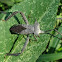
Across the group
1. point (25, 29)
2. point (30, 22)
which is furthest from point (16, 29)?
point (30, 22)

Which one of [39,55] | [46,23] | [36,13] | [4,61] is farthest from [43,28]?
[4,61]

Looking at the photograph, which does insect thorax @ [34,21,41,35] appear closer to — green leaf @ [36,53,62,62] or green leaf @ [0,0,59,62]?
green leaf @ [0,0,59,62]

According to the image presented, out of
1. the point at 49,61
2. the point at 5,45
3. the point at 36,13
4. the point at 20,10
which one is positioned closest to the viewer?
the point at 5,45

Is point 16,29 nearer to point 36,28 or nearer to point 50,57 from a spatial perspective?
point 36,28

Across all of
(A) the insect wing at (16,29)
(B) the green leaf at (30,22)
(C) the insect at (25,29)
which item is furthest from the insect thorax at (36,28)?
(A) the insect wing at (16,29)

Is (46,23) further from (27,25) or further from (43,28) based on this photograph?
(27,25)

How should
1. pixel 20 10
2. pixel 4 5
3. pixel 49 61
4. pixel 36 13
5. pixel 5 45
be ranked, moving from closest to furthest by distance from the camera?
pixel 5 45 < pixel 20 10 < pixel 36 13 < pixel 49 61 < pixel 4 5

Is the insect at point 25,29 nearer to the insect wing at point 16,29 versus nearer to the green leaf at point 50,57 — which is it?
the insect wing at point 16,29

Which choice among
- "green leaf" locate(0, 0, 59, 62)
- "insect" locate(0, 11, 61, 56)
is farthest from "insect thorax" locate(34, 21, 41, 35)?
"green leaf" locate(0, 0, 59, 62)
